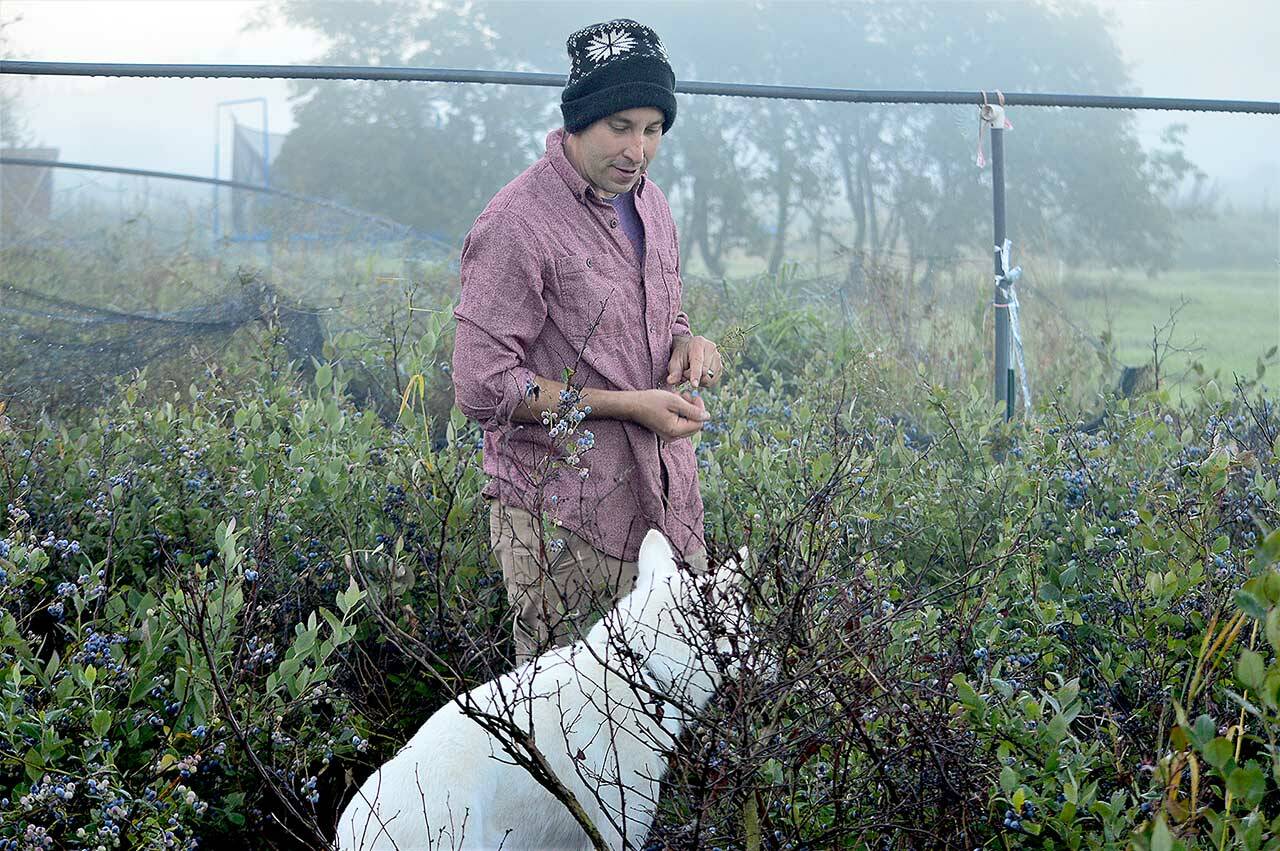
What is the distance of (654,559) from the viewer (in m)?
2.45

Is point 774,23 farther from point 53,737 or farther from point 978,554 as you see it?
point 53,737

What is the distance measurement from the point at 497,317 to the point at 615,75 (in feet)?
1.84

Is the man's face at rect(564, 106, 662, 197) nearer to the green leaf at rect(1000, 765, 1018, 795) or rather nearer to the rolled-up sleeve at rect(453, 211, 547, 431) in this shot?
the rolled-up sleeve at rect(453, 211, 547, 431)

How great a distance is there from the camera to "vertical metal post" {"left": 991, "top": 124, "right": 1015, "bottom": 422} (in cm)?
533

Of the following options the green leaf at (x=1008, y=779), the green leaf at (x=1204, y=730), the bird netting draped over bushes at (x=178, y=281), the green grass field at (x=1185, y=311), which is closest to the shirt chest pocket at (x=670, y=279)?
the green leaf at (x=1008, y=779)

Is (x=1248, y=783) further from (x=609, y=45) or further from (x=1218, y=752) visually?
(x=609, y=45)

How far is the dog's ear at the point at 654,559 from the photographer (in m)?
2.40

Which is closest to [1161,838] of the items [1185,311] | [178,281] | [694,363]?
[694,363]

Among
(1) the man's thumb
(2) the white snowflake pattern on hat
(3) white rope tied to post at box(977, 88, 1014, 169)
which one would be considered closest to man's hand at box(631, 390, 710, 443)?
(1) the man's thumb

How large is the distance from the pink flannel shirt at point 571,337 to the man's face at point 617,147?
0.12 feet

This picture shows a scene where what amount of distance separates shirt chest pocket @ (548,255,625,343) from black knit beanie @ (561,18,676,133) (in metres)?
0.30

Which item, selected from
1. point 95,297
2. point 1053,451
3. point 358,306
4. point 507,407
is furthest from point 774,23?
point 507,407

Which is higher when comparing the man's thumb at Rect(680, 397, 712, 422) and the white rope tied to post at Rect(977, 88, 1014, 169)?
the white rope tied to post at Rect(977, 88, 1014, 169)

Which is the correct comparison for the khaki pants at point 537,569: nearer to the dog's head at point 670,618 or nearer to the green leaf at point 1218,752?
the dog's head at point 670,618
